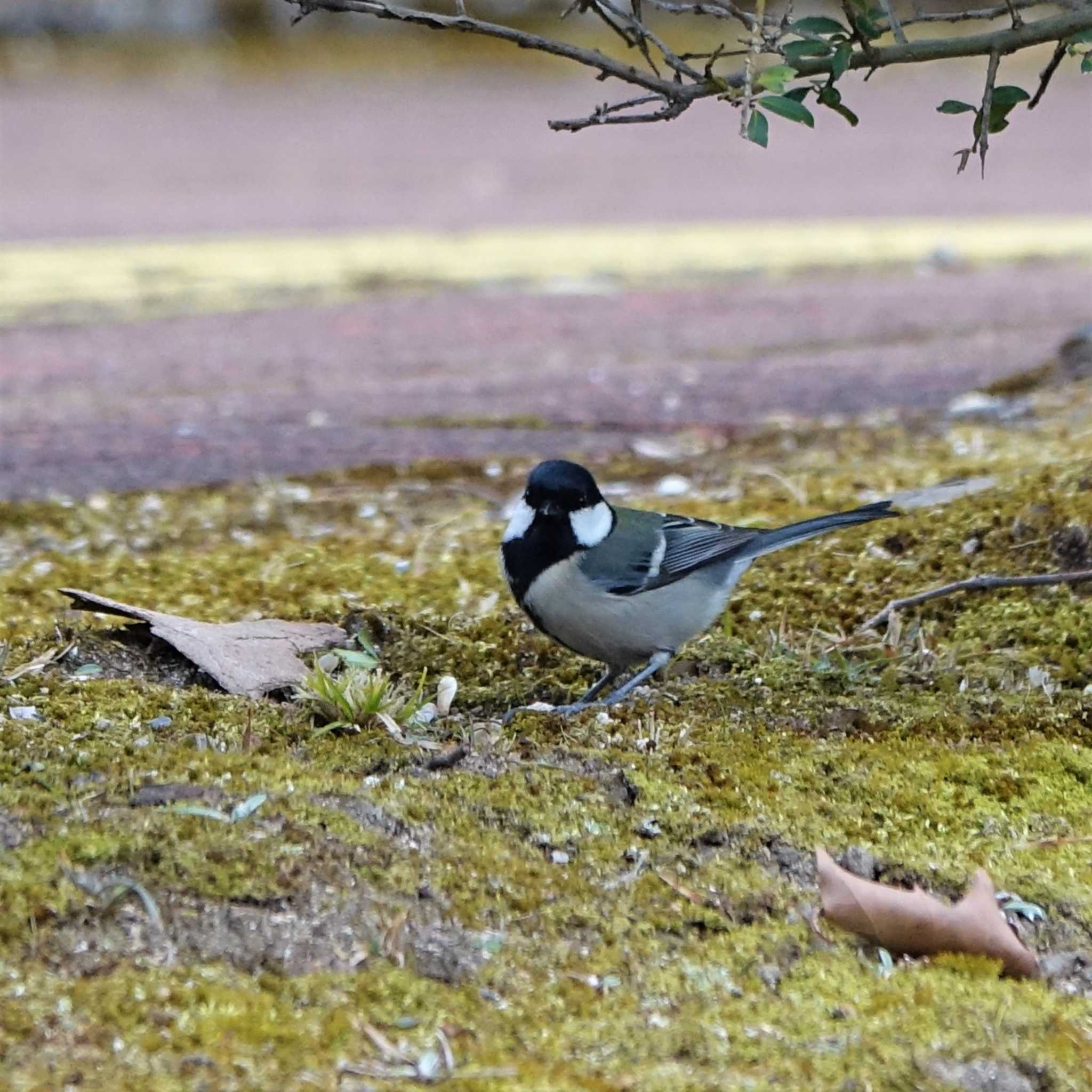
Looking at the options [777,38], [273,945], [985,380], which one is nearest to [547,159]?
[985,380]

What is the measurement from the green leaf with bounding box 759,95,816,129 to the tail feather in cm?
96

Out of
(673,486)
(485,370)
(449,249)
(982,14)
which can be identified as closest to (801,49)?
(982,14)

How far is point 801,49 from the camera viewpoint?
9.06ft

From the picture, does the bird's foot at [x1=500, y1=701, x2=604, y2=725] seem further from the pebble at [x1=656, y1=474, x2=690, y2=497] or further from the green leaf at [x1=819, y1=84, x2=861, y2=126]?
the pebble at [x1=656, y1=474, x2=690, y2=497]

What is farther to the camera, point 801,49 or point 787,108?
point 801,49

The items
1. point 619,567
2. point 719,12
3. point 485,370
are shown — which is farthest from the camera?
point 485,370

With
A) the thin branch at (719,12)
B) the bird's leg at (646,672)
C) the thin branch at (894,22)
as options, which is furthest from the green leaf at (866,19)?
the bird's leg at (646,672)

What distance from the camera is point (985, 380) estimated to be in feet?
19.4

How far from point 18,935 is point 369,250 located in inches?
293

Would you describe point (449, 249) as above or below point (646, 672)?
above

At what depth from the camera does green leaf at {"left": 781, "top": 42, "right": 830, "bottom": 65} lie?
276cm

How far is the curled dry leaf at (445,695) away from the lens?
9.95ft

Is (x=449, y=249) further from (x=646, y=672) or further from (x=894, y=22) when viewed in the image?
(x=894, y=22)

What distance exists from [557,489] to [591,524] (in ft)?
0.41
